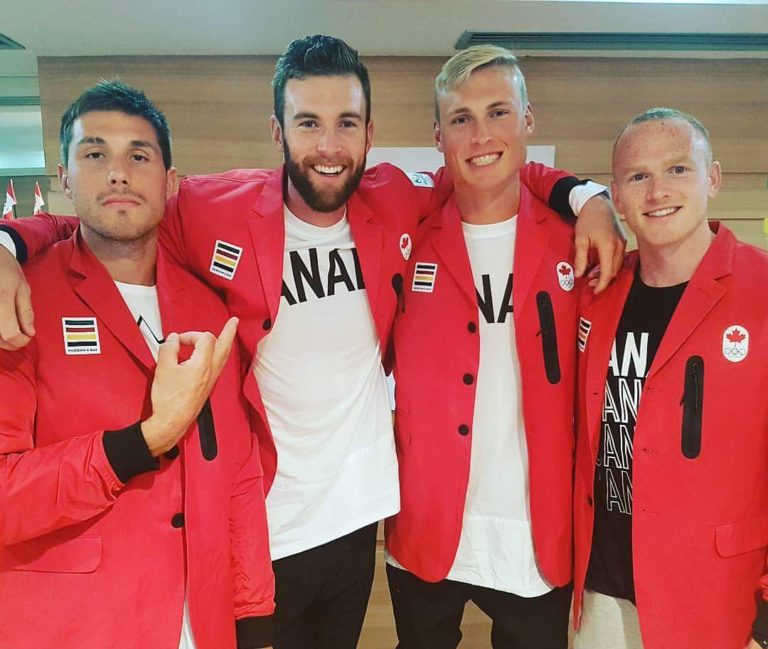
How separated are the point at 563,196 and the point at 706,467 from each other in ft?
2.52

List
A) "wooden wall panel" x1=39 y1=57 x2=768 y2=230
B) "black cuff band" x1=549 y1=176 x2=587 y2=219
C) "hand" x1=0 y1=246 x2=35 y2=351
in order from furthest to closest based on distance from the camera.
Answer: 1. "wooden wall panel" x1=39 y1=57 x2=768 y2=230
2. "black cuff band" x1=549 y1=176 x2=587 y2=219
3. "hand" x1=0 y1=246 x2=35 y2=351

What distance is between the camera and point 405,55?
2.35 m

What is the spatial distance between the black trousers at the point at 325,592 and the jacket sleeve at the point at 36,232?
37.3 inches

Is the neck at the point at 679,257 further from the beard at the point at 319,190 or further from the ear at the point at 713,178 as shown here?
the beard at the point at 319,190

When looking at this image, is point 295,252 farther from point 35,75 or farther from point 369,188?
point 35,75

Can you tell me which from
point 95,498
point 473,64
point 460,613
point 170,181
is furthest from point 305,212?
point 460,613

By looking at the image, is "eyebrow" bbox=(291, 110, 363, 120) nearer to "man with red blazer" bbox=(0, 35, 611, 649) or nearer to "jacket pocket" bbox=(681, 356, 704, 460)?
"man with red blazer" bbox=(0, 35, 611, 649)

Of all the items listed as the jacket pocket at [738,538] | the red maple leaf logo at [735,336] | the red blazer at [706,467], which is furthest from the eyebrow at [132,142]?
the jacket pocket at [738,538]

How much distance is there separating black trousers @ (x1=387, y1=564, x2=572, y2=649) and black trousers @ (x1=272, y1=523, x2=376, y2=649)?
0.39ft

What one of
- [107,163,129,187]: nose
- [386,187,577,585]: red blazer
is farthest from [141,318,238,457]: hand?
[386,187,577,585]: red blazer

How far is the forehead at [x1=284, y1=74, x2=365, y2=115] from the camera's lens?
140cm

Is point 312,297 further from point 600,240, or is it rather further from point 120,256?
point 600,240

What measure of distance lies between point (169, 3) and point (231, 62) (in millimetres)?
553

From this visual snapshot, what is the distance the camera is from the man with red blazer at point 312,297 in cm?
138
